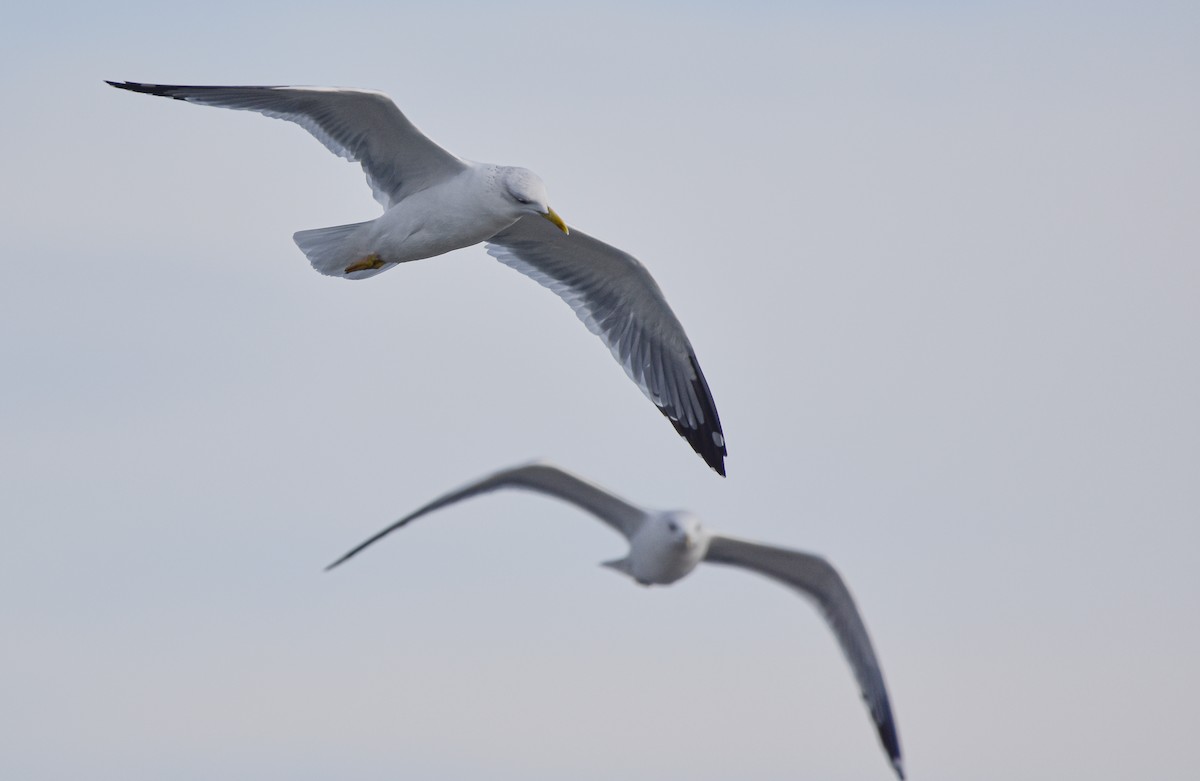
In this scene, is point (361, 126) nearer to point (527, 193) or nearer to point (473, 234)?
point (473, 234)

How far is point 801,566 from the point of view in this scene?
14164mm

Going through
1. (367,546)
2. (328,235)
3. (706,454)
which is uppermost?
(328,235)

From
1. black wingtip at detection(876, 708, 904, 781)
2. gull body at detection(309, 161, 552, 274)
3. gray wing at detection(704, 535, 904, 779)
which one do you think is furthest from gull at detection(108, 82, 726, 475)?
black wingtip at detection(876, 708, 904, 781)

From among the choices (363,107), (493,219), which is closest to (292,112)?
(363,107)

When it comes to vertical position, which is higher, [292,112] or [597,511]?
[292,112]

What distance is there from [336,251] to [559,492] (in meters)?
2.49

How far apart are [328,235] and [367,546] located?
1954 mm

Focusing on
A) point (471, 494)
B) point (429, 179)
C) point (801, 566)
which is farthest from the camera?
point (801, 566)

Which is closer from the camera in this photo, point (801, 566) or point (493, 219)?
point (493, 219)

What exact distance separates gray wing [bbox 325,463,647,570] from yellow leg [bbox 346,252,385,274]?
174 centimetres

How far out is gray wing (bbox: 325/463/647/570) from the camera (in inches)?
510

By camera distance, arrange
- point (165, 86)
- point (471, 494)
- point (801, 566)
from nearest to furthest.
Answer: point (165, 86) < point (471, 494) < point (801, 566)

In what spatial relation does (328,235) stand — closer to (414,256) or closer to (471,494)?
(414,256)

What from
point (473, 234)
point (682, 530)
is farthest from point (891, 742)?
point (473, 234)
